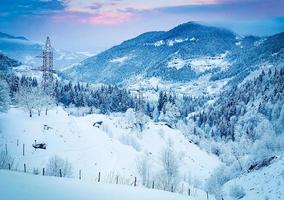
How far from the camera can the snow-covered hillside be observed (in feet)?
345

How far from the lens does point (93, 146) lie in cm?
12481

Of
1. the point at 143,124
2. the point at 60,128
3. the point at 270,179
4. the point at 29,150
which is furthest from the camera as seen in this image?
the point at 143,124

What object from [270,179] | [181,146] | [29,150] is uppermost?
[270,179]

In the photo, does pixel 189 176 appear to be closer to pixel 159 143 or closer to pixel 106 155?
pixel 106 155

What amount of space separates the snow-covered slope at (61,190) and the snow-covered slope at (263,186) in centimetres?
1062

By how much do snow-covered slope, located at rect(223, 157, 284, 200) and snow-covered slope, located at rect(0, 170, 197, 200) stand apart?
10.6 meters

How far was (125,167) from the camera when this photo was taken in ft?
379

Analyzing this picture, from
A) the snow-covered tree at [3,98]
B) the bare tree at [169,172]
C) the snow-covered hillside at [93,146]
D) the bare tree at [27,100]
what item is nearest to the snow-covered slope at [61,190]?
the snow-covered hillside at [93,146]

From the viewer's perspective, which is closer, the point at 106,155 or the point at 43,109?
the point at 106,155

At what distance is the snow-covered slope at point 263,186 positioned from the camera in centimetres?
5262

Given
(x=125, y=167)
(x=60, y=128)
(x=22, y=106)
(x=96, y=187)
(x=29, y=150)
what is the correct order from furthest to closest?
(x=22, y=106)
(x=60, y=128)
(x=125, y=167)
(x=29, y=150)
(x=96, y=187)

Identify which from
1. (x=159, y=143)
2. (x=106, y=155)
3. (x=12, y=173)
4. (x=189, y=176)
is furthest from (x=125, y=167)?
(x=12, y=173)

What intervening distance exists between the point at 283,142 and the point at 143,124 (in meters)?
62.3

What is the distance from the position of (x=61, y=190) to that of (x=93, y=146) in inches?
3164
